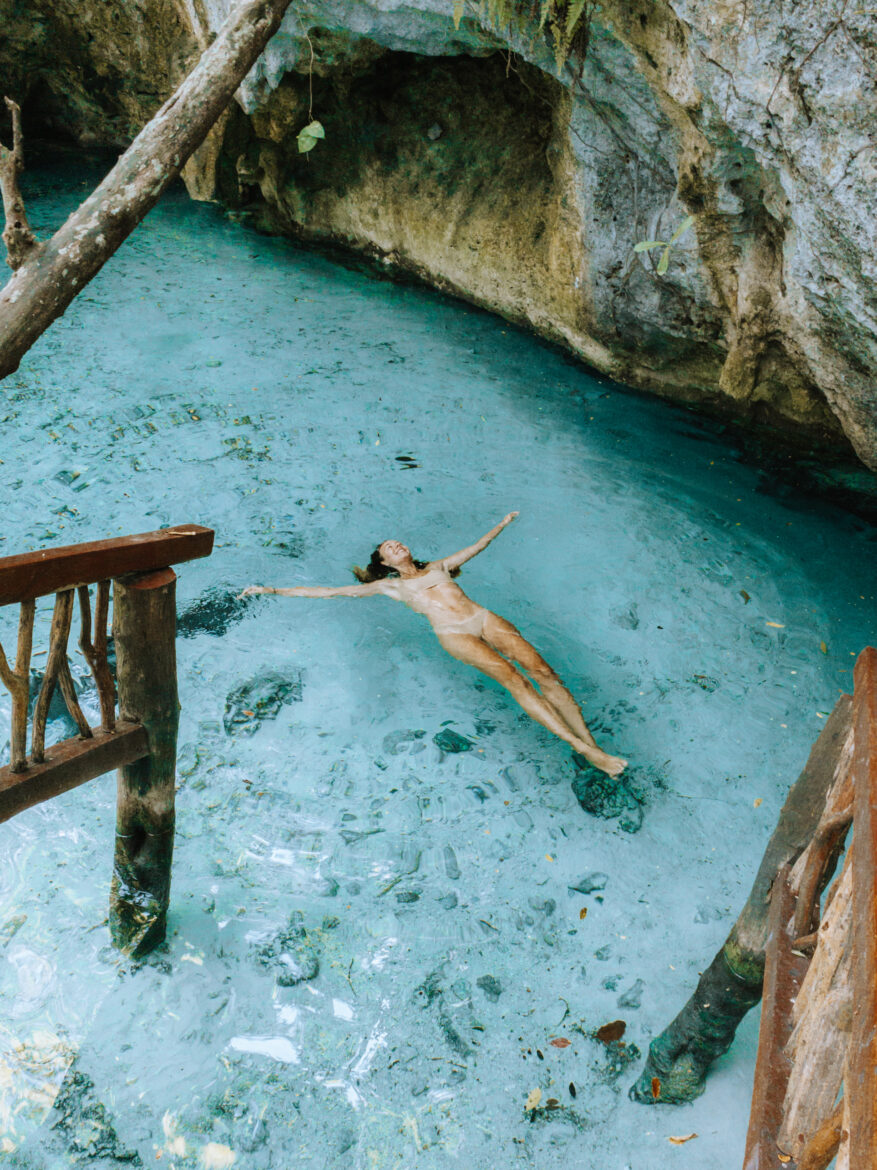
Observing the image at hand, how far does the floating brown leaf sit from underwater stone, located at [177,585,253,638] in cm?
331

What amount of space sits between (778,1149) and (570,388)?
7304mm

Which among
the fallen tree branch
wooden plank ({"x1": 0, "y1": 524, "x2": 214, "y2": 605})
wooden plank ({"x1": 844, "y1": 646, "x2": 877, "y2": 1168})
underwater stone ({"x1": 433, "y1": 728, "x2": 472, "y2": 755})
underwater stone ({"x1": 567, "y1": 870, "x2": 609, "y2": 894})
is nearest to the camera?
wooden plank ({"x1": 844, "y1": 646, "x2": 877, "y2": 1168})

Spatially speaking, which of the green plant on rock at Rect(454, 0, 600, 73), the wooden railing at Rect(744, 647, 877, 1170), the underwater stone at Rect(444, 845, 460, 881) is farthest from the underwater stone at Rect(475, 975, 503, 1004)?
the green plant on rock at Rect(454, 0, 600, 73)

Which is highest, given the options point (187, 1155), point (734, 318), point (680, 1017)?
point (734, 318)

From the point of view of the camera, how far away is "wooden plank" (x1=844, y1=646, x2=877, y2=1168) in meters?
1.17

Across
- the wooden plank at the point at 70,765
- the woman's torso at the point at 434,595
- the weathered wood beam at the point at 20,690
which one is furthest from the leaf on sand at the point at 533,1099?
the woman's torso at the point at 434,595

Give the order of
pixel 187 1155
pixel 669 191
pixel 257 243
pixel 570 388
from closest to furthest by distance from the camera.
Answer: pixel 187 1155, pixel 669 191, pixel 570 388, pixel 257 243

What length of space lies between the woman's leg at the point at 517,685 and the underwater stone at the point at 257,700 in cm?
100

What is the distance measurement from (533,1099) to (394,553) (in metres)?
3.31

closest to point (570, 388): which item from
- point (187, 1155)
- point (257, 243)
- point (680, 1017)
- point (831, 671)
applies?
point (831, 671)

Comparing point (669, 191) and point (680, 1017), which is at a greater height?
point (669, 191)

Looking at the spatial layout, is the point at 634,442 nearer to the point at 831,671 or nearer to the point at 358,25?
the point at 831,671

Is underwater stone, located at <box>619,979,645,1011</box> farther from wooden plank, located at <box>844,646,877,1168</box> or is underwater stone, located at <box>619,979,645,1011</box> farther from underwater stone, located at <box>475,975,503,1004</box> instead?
wooden plank, located at <box>844,646,877,1168</box>

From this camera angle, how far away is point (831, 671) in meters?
5.45
